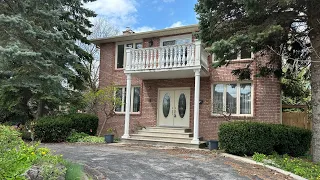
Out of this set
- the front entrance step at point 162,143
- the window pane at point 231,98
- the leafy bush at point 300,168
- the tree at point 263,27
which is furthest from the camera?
the window pane at point 231,98

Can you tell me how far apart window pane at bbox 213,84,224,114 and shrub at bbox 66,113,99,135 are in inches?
251

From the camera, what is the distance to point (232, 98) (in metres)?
12.9

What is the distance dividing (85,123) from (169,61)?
5.47 meters

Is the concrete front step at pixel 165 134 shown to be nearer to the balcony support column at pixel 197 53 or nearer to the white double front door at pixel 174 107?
the white double front door at pixel 174 107

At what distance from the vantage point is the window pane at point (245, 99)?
12.6m

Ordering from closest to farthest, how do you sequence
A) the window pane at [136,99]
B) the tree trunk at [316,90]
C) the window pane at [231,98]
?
the tree trunk at [316,90] < the window pane at [231,98] < the window pane at [136,99]

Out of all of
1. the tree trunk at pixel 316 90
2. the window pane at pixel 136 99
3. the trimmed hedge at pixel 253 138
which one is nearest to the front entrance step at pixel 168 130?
the window pane at pixel 136 99

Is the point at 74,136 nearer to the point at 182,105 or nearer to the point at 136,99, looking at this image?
the point at 136,99

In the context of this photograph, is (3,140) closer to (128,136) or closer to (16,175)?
(16,175)

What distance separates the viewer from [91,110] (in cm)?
1658

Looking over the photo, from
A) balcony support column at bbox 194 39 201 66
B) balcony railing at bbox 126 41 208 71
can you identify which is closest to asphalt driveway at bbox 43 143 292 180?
balcony support column at bbox 194 39 201 66

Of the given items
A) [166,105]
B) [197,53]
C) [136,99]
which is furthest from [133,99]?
[197,53]

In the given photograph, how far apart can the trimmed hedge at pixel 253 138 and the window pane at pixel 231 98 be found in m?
2.77

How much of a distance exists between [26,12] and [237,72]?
337 inches
